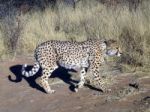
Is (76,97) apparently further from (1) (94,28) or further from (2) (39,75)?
(1) (94,28)

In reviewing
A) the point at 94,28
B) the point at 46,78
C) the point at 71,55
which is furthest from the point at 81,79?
the point at 94,28

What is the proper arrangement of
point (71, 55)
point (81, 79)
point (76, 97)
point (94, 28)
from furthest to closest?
point (94, 28) < point (81, 79) < point (71, 55) < point (76, 97)

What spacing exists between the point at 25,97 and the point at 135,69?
209cm

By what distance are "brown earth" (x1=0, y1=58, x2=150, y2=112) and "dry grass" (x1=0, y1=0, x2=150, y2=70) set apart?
784 millimetres

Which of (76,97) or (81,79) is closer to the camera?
(76,97)

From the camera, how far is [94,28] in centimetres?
1148

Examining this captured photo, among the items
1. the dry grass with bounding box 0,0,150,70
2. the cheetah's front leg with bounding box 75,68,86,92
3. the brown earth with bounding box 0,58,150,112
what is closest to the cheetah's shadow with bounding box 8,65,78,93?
the brown earth with bounding box 0,58,150,112

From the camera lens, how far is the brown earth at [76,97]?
7.13 metres

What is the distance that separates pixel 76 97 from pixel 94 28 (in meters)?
3.93

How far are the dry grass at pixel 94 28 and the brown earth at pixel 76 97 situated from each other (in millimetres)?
784

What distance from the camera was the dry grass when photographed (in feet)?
31.5

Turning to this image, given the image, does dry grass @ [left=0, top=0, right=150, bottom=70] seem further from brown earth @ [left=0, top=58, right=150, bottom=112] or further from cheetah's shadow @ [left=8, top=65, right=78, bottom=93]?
cheetah's shadow @ [left=8, top=65, right=78, bottom=93]

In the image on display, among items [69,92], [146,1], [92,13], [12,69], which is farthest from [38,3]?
[69,92]

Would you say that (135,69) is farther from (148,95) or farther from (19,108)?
(19,108)
